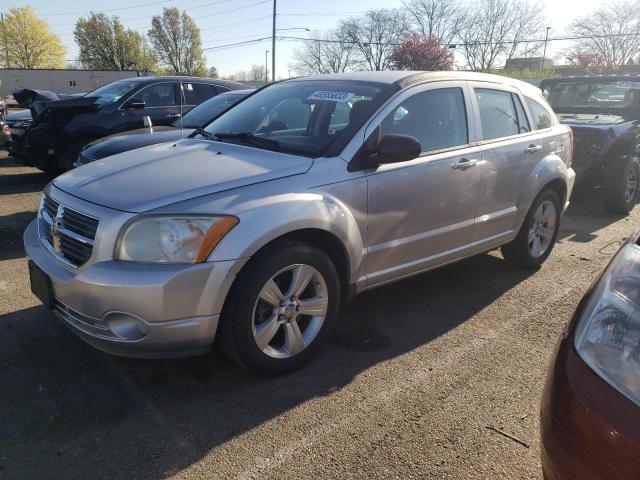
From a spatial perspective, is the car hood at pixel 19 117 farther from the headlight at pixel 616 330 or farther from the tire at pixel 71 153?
the headlight at pixel 616 330

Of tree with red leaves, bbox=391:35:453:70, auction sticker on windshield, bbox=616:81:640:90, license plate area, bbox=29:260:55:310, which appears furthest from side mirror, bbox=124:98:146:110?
tree with red leaves, bbox=391:35:453:70

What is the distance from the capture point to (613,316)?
1.57 metres

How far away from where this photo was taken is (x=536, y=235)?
4.82 meters

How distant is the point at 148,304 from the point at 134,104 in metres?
6.26

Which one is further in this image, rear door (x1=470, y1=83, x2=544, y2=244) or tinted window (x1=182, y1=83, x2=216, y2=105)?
tinted window (x1=182, y1=83, x2=216, y2=105)

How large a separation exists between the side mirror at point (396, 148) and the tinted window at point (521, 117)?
69.4 inches

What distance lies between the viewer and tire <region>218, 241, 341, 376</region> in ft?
8.81

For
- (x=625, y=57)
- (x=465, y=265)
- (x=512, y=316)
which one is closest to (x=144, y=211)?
(x=512, y=316)

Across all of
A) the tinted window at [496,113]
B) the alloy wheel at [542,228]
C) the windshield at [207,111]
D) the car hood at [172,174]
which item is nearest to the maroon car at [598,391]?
the car hood at [172,174]

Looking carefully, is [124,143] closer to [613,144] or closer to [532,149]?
[532,149]

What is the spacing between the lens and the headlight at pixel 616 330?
1.42 metres

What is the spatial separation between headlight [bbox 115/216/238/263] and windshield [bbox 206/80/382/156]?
36.5 inches

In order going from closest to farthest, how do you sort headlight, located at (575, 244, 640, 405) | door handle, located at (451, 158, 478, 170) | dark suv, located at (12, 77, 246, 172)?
headlight, located at (575, 244, 640, 405), door handle, located at (451, 158, 478, 170), dark suv, located at (12, 77, 246, 172)

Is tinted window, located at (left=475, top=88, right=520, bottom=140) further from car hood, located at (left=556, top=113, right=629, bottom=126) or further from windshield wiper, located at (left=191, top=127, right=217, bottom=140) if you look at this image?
car hood, located at (left=556, top=113, right=629, bottom=126)
